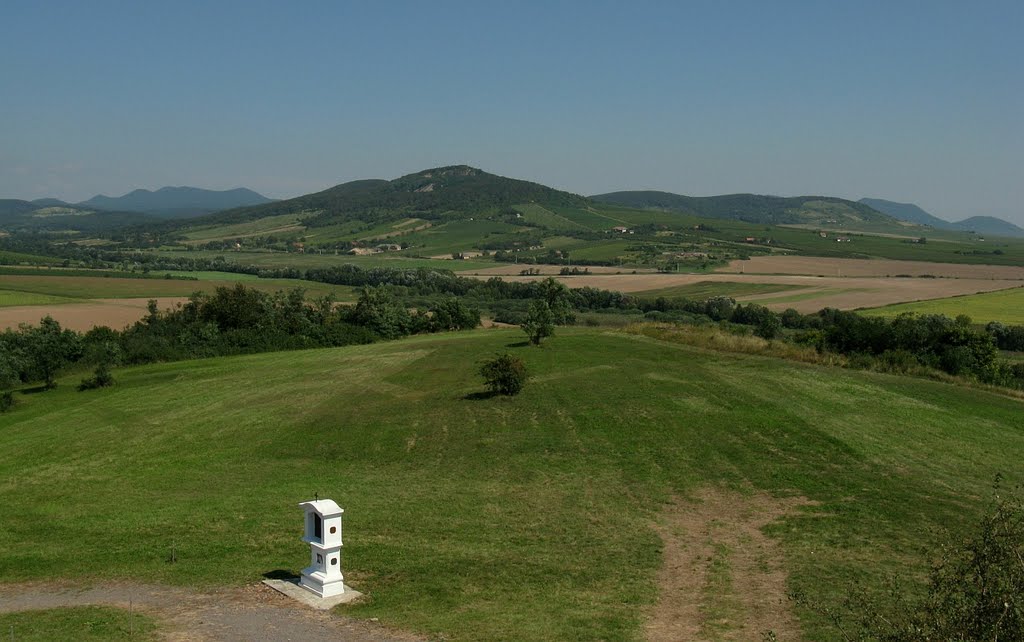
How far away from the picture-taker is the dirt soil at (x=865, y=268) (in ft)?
433

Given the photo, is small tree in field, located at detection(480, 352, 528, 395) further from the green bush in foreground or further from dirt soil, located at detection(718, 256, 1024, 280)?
dirt soil, located at detection(718, 256, 1024, 280)

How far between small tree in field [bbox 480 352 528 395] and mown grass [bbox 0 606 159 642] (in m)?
25.2

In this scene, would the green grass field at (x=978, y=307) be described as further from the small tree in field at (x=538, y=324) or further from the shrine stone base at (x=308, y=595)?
the shrine stone base at (x=308, y=595)

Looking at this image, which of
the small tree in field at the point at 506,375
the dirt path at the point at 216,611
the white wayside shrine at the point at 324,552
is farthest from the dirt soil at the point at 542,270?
the dirt path at the point at 216,611

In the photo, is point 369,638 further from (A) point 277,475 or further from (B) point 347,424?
(B) point 347,424

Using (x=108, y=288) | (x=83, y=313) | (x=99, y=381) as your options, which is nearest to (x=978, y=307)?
(x=99, y=381)

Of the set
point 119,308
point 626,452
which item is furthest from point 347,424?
point 119,308

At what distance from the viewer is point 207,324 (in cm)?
7269

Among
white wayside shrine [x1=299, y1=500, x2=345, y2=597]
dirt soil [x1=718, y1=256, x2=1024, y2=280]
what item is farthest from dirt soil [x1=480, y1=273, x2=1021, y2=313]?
white wayside shrine [x1=299, y1=500, x2=345, y2=597]

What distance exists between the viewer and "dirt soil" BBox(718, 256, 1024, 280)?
132 metres

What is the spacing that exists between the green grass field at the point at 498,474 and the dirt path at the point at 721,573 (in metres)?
0.50

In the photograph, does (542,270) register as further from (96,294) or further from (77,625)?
(77,625)

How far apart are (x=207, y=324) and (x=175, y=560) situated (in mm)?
55660

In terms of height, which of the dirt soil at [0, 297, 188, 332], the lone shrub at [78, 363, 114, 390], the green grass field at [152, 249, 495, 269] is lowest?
the lone shrub at [78, 363, 114, 390]
